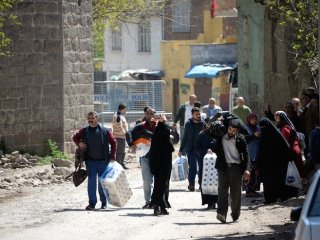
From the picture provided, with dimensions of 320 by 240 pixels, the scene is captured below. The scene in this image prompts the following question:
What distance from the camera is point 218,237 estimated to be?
558 inches

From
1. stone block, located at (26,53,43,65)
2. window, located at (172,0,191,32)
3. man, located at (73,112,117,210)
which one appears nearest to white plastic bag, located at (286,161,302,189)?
man, located at (73,112,117,210)

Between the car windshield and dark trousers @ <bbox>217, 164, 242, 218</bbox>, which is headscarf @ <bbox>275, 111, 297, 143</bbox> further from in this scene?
the car windshield

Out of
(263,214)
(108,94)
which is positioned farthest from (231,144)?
(108,94)

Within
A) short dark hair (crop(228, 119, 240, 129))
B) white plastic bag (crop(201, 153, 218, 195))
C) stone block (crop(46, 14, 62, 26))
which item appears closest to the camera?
short dark hair (crop(228, 119, 240, 129))

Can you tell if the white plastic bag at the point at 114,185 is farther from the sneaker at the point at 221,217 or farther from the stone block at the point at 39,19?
the stone block at the point at 39,19

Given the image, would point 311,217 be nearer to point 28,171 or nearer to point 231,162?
point 231,162

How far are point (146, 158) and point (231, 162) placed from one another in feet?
8.11

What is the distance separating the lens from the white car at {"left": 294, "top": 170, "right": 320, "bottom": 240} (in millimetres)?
8594

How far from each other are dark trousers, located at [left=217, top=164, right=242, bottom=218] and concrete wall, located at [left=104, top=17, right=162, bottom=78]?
4701cm

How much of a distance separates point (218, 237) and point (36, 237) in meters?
2.36

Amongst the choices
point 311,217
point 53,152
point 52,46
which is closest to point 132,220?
point 311,217

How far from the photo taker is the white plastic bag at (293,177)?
58.9 ft

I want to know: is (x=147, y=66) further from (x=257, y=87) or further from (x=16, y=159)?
(x=16, y=159)

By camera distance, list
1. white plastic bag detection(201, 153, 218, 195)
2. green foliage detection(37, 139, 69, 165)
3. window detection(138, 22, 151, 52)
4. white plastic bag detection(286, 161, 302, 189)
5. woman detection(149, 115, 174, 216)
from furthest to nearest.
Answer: window detection(138, 22, 151, 52) < green foliage detection(37, 139, 69, 165) < white plastic bag detection(286, 161, 302, 189) < white plastic bag detection(201, 153, 218, 195) < woman detection(149, 115, 174, 216)
